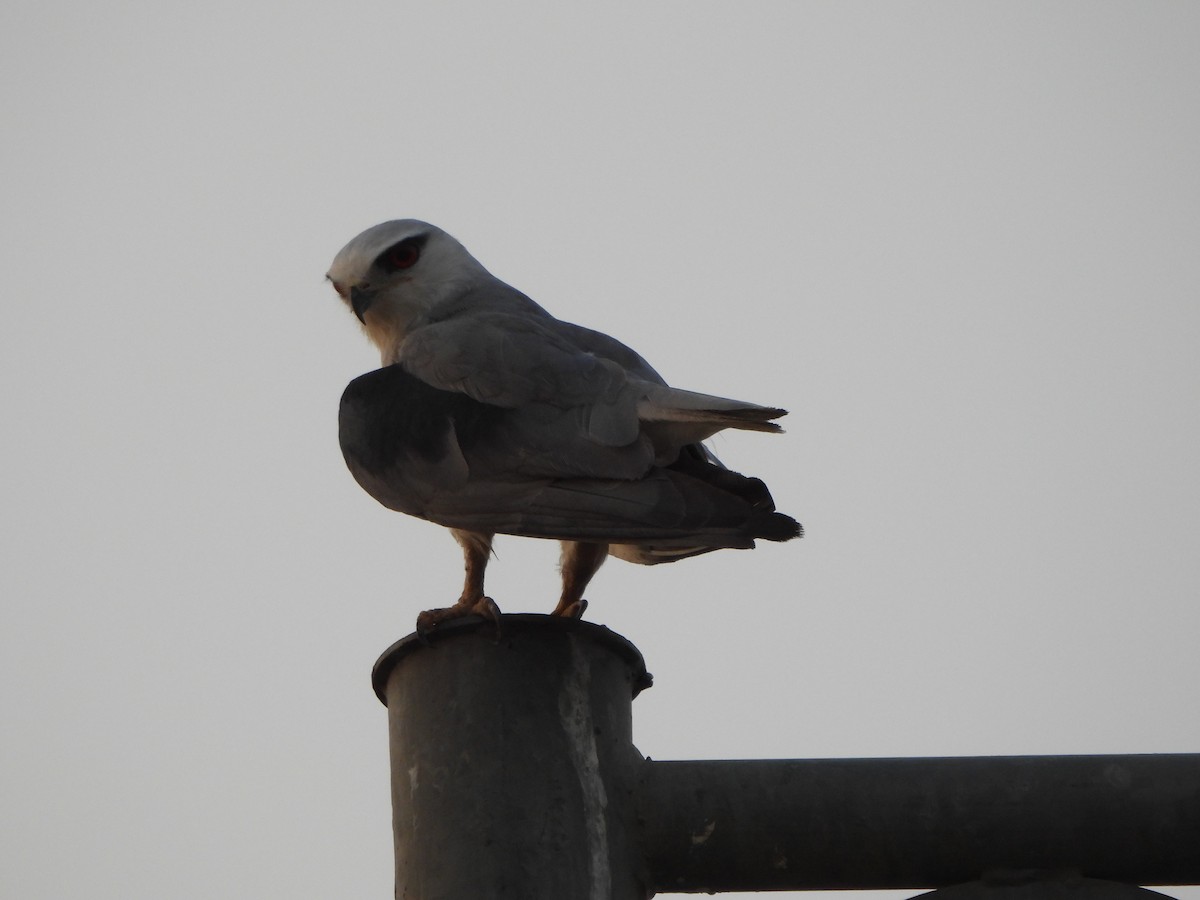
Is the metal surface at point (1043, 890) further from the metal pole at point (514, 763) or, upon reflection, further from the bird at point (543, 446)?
the bird at point (543, 446)

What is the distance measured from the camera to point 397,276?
557cm

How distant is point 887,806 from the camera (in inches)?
102

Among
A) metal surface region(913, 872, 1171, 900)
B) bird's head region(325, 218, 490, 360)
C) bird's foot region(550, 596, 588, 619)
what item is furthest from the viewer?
bird's head region(325, 218, 490, 360)

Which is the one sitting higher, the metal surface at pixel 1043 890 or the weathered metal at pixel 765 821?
the weathered metal at pixel 765 821

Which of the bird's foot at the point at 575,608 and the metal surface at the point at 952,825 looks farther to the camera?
the bird's foot at the point at 575,608

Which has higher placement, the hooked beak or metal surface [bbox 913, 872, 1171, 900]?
the hooked beak

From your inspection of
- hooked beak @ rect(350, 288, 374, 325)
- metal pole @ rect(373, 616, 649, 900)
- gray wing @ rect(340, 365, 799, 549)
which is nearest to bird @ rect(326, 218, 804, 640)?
gray wing @ rect(340, 365, 799, 549)

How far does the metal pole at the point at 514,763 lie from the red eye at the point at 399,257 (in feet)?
9.34

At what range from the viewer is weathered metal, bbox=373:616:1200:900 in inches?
101

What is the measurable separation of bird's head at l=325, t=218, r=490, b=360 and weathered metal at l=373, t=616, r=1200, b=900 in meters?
2.96

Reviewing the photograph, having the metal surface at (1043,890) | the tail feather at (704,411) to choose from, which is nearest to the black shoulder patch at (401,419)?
the tail feather at (704,411)

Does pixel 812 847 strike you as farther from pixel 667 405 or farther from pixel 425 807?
pixel 667 405

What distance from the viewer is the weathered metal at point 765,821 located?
257 cm

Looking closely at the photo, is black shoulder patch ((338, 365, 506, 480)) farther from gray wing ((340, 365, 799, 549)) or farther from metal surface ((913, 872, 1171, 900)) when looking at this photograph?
metal surface ((913, 872, 1171, 900))
